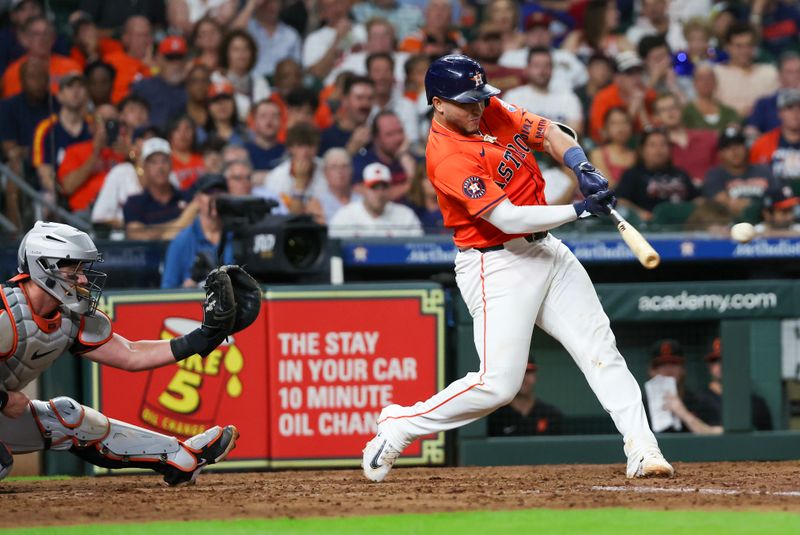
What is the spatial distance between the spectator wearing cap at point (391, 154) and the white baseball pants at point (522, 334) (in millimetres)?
3704

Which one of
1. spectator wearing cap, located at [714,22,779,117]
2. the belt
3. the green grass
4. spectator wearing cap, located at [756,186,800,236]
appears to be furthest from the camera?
spectator wearing cap, located at [714,22,779,117]

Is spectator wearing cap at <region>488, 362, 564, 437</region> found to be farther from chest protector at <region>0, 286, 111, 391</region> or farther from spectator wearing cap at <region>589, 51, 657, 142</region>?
spectator wearing cap at <region>589, 51, 657, 142</region>

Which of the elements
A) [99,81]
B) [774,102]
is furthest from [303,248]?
[774,102]

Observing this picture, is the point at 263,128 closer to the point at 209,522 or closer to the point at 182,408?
the point at 182,408

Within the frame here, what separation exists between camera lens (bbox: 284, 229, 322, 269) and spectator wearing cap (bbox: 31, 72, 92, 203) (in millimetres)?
2042

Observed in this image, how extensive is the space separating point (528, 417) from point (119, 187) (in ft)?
11.1

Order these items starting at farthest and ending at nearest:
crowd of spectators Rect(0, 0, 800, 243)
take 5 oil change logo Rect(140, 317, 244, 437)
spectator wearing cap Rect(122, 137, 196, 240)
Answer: crowd of spectators Rect(0, 0, 800, 243), spectator wearing cap Rect(122, 137, 196, 240), take 5 oil change logo Rect(140, 317, 244, 437)

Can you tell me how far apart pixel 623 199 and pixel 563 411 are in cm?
252

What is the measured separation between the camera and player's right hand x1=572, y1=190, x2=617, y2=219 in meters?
4.75

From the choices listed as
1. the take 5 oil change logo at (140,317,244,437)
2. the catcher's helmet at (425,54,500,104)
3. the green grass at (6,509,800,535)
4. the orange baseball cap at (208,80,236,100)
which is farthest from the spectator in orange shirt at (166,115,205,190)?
the green grass at (6,509,800,535)

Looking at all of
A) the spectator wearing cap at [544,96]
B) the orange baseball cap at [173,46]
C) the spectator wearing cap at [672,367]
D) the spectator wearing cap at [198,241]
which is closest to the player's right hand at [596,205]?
the spectator wearing cap at [672,367]

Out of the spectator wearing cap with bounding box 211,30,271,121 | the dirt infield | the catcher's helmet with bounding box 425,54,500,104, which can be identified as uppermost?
the spectator wearing cap with bounding box 211,30,271,121

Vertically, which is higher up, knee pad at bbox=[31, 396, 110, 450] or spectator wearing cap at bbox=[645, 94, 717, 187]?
spectator wearing cap at bbox=[645, 94, 717, 187]

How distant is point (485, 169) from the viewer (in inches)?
197
